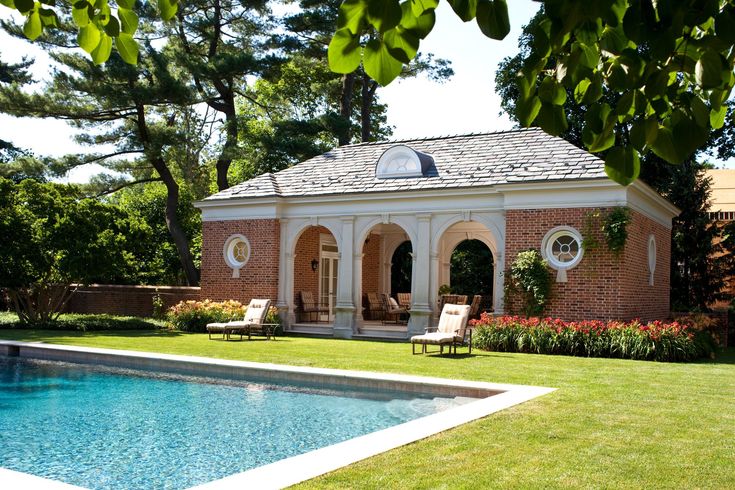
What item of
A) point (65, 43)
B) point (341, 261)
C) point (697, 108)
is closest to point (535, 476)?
point (697, 108)

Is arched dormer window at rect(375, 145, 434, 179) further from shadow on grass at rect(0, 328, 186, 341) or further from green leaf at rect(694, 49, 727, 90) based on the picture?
green leaf at rect(694, 49, 727, 90)

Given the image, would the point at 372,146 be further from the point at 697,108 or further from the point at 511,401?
the point at 697,108

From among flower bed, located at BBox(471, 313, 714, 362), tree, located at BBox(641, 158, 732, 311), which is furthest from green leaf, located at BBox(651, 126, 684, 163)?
tree, located at BBox(641, 158, 732, 311)

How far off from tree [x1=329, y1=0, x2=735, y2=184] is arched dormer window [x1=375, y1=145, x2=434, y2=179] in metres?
19.1

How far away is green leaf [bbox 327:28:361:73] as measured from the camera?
7.65 feet

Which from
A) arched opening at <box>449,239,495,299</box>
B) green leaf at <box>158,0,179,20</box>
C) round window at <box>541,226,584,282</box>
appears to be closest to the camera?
green leaf at <box>158,0,179,20</box>

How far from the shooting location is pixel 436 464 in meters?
6.23

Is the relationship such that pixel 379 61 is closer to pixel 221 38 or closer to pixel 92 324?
pixel 92 324

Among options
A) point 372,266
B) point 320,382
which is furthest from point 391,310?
point 320,382

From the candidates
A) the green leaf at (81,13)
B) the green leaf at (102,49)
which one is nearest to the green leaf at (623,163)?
the green leaf at (102,49)

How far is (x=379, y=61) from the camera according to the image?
2.38 m

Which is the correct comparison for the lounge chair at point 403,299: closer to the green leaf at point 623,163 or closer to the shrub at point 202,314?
the shrub at point 202,314

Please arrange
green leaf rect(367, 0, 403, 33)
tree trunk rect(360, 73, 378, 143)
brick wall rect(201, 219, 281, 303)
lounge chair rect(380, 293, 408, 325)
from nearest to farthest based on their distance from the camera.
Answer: green leaf rect(367, 0, 403, 33) → brick wall rect(201, 219, 281, 303) → lounge chair rect(380, 293, 408, 325) → tree trunk rect(360, 73, 378, 143)

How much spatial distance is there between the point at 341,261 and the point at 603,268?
25.7ft
